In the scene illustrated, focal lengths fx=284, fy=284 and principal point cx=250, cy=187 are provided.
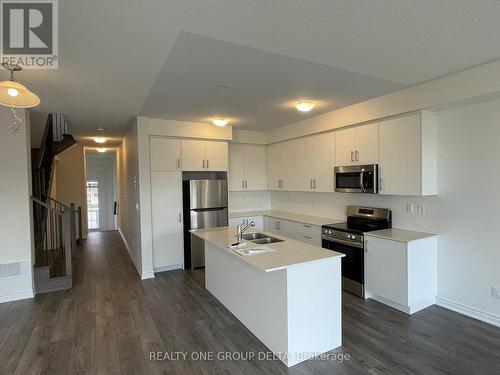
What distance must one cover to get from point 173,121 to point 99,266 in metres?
3.07

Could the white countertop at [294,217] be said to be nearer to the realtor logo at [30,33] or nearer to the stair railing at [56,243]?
the stair railing at [56,243]

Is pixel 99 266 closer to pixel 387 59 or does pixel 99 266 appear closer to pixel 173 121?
pixel 173 121

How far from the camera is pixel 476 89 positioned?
2.79 m

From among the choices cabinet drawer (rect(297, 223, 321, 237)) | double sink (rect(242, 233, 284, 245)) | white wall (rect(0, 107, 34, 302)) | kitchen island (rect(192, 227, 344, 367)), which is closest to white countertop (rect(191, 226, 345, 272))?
kitchen island (rect(192, 227, 344, 367))

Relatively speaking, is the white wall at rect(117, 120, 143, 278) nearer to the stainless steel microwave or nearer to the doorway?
the stainless steel microwave

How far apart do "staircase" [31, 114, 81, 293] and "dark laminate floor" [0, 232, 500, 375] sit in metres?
0.29

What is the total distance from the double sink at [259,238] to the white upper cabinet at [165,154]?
6.88ft

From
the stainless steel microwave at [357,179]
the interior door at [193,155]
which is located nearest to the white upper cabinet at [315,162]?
the stainless steel microwave at [357,179]

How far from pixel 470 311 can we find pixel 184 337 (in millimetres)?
3166

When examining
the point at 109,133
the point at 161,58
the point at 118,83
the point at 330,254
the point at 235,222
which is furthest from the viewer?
the point at 109,133

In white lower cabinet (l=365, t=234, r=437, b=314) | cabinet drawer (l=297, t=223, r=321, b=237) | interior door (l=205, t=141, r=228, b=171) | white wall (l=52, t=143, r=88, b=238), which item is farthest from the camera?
white wall (l=52, t=143, r=88, b=238)

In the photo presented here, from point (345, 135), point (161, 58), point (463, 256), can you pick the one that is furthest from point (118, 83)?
point (463, 256)

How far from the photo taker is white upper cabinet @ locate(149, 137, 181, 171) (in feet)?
15.6

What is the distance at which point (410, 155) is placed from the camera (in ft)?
11.3
